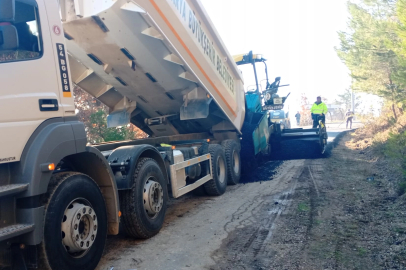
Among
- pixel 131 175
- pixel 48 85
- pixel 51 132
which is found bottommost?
pixel 131 175

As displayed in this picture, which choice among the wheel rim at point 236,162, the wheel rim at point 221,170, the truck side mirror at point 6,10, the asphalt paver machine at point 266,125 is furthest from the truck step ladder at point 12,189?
the asphalt paver machine at point 266,125

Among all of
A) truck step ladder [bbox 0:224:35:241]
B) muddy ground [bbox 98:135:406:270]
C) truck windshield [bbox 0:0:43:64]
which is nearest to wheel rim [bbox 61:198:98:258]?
truck step ladder [bbox 0:224:35:241]

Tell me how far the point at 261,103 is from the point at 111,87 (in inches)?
211

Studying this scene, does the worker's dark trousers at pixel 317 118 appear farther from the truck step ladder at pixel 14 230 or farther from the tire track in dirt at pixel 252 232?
the truck step ladder at pixel 14 230

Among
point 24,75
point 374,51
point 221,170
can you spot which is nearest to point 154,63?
point 24,75

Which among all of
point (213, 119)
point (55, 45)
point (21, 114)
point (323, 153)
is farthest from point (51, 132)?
point (323, 153)

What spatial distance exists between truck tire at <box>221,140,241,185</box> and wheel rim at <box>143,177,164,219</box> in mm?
3236

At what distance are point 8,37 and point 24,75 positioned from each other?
0.33 meters

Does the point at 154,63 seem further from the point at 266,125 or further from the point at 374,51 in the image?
the point at 374,51

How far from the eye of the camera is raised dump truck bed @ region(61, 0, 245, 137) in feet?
15.7

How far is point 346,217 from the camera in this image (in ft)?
16.9

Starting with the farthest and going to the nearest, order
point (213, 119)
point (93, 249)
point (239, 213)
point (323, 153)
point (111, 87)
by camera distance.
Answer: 1. point (323, 153)
2. point (213, 119)
3. point (111, 87)
4. point (239, 213)
5. point (93, 249)

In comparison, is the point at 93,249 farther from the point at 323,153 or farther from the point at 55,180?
the point at 323,153

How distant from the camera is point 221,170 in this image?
791cm
